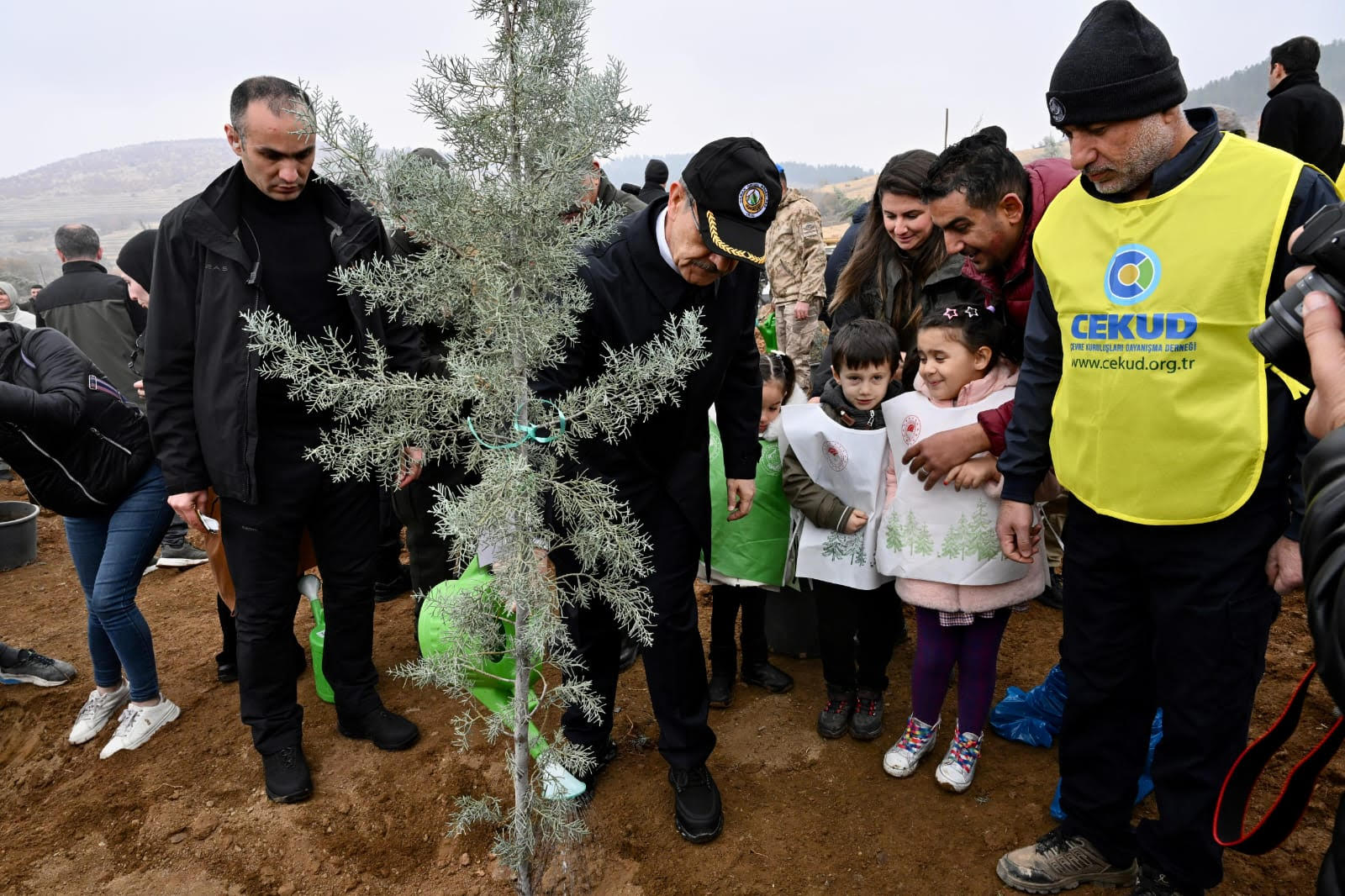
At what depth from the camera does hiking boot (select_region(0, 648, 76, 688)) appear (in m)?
3.80

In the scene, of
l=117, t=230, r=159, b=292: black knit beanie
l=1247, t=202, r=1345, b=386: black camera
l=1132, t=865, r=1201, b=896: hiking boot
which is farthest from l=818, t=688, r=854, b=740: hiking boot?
l=117, t=230, r=159, b=292: black knit beanie

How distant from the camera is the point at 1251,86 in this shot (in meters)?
76.3

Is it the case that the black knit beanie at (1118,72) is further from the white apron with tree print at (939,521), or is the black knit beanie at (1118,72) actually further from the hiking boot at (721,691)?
the hiking boot at (721,691)

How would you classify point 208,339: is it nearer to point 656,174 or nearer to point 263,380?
point 263,380

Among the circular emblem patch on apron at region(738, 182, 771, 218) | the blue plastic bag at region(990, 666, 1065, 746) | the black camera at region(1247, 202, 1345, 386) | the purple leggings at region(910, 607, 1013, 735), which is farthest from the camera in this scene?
the blue plastic bag at region(990, 666, 1065, 746)

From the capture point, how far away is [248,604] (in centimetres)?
278

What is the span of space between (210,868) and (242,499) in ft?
3.87

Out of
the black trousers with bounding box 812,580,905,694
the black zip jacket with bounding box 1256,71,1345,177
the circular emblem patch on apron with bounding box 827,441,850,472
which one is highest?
the black zip jacket with bounding box 1256,71,1345,177

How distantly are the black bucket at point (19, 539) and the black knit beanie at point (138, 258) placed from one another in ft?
10.3

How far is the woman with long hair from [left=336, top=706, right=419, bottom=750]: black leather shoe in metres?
2.13

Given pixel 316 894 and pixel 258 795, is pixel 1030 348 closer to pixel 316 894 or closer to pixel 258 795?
pixel 316 894

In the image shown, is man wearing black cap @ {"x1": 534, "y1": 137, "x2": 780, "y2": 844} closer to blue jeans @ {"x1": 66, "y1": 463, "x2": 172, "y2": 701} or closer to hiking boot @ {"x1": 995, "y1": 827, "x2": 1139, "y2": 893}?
hiking boot @ {"x1": 995, "y1": 827, "x2": 1139, "y2": 893}

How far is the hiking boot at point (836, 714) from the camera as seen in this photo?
301 centimetres

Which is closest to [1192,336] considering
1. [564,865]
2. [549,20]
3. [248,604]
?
[549,20]
